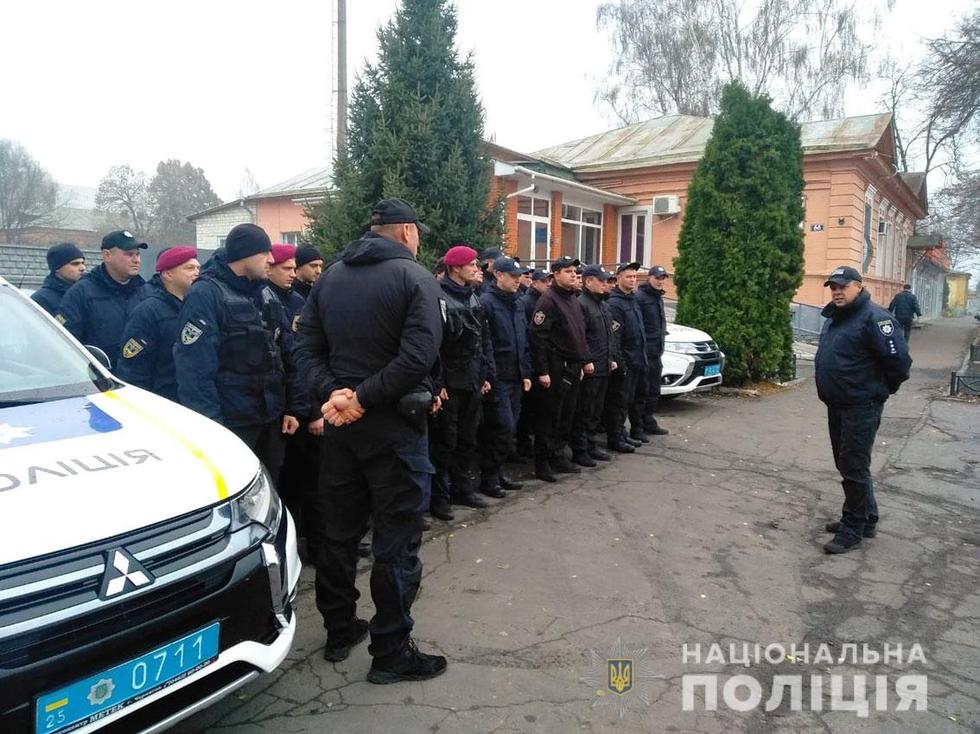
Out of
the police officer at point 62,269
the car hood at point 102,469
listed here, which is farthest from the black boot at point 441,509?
the police officer at point 62,269

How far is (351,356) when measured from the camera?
9.80ft

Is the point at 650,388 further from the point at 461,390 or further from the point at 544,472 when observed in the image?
the point at 461,390

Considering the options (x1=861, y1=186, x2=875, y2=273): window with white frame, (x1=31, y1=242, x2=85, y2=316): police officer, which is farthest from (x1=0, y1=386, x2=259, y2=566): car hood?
(x1=861, y1=186, x2=875, y2=273): window with white frame

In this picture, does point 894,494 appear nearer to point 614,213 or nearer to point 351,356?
point 351,356

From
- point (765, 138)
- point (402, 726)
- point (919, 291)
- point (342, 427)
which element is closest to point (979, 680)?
point (402, 726)

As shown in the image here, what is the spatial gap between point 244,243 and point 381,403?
57.3 inches

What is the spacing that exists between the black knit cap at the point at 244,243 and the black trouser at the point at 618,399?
4412mm

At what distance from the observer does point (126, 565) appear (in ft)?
6.63

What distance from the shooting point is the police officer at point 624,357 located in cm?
738

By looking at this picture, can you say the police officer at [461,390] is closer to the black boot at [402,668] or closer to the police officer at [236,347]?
the police officer at [236,347]

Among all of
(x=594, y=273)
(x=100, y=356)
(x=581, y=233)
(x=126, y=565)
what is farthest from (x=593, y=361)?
(x=581, y=233)

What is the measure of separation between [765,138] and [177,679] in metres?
11.1

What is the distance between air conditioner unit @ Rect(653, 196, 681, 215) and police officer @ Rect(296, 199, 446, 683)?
1771 centimetres

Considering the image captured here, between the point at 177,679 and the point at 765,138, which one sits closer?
the point at 177,679
